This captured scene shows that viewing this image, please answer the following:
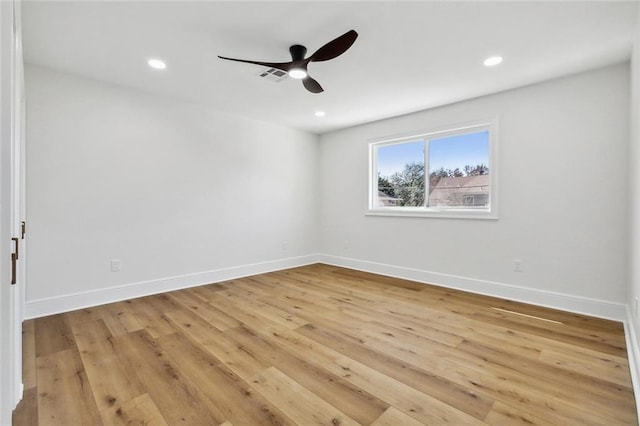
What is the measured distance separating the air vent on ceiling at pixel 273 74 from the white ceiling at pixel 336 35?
9 cm

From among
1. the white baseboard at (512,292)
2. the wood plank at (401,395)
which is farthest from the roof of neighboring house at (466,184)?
the wood plank at (401,395)

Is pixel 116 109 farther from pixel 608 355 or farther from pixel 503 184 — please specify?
pixel 608 355

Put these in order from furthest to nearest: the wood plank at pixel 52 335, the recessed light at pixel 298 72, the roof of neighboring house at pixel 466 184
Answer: the roof of neighboring house at pixel 466 184 → the recessed light at pixel 298 72 → the wood plank at pixel 52 335

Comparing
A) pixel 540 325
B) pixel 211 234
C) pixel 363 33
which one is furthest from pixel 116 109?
pixel 540 325

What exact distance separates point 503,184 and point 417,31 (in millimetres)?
2183

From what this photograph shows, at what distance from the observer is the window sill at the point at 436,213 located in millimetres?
3768

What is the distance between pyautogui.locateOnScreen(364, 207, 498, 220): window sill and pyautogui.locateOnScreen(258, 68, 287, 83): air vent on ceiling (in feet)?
8.53

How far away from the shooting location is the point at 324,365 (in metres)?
2.10

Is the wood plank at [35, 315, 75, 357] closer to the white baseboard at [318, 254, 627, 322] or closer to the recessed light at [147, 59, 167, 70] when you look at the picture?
the recessed light at [147, 59, 167, 70]

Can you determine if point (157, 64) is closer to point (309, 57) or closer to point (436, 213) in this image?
point (309, 57)

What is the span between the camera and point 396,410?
1.64m

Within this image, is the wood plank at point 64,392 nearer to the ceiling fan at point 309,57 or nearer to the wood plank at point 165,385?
the wood plank at point 165,385

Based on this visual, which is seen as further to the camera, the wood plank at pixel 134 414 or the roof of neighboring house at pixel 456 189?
the roof of neighboring house at pixel 456 189

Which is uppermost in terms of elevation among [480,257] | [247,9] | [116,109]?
[247,9]
